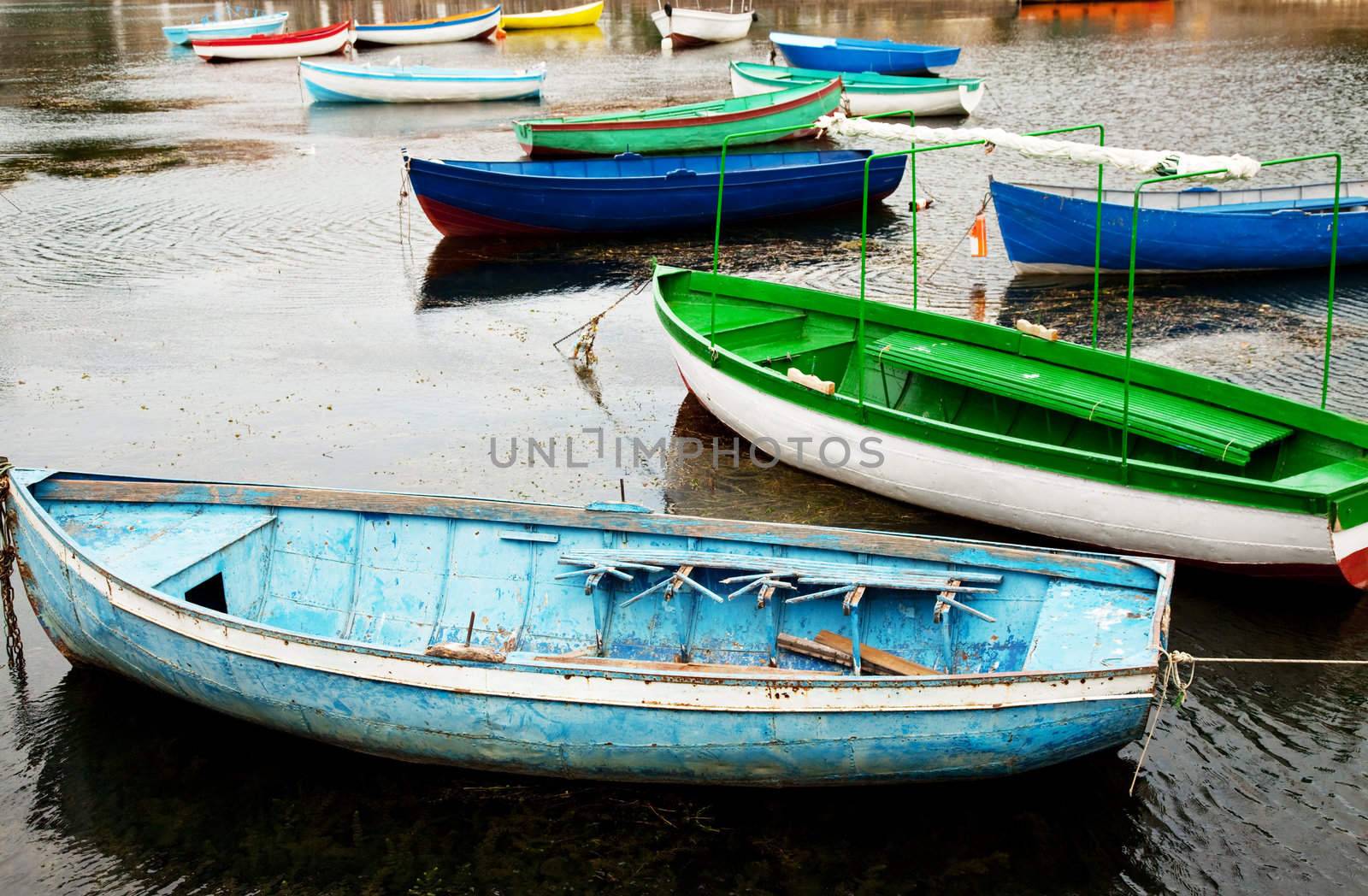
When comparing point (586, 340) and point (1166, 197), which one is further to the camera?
point (1166, 197)

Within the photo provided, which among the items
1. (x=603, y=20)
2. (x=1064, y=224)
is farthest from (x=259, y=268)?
(x=603, y=20)

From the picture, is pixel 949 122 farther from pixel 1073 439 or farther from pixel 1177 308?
pixel 1073 439

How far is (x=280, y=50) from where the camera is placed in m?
56.0

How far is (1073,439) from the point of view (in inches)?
511

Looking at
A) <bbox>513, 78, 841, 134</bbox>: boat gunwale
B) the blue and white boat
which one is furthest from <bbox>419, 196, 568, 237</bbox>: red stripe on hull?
the blue and white boat

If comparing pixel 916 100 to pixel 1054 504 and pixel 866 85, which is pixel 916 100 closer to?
pixel 866 85

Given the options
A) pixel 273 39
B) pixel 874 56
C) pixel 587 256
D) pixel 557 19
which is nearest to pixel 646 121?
pixel 587 256

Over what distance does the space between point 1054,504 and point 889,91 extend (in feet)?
86.0

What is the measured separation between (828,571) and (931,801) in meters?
1.86

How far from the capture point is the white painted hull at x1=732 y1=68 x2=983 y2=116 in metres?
35.4

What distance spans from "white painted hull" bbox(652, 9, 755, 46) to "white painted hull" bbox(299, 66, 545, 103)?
14.8 meters

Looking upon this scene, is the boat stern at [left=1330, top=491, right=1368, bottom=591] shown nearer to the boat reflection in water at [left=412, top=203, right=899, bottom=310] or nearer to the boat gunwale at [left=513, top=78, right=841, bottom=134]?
the boat reflection in water at [left=412, top=203, right=899, bottom=310]

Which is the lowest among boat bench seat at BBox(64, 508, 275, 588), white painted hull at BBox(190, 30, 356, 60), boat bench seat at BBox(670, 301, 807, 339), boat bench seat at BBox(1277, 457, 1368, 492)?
boat bench seat at BBox(64, 508, 275, 588)

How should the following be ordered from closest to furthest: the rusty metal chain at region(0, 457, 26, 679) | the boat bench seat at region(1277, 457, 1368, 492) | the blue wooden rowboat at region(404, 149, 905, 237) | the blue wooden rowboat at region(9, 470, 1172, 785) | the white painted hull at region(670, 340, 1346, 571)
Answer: the blue wooden rowboat at region(9, 470, 1172, 785) → the rusty metal chain at region(0, 457, 26, 679) → the boat bench seat at region(1277, 457, 1368, 492) → the white painted hull at region(670, 340, 1346, 571) → the blue wooden rowboat at region(404, 149, 905, 237)
